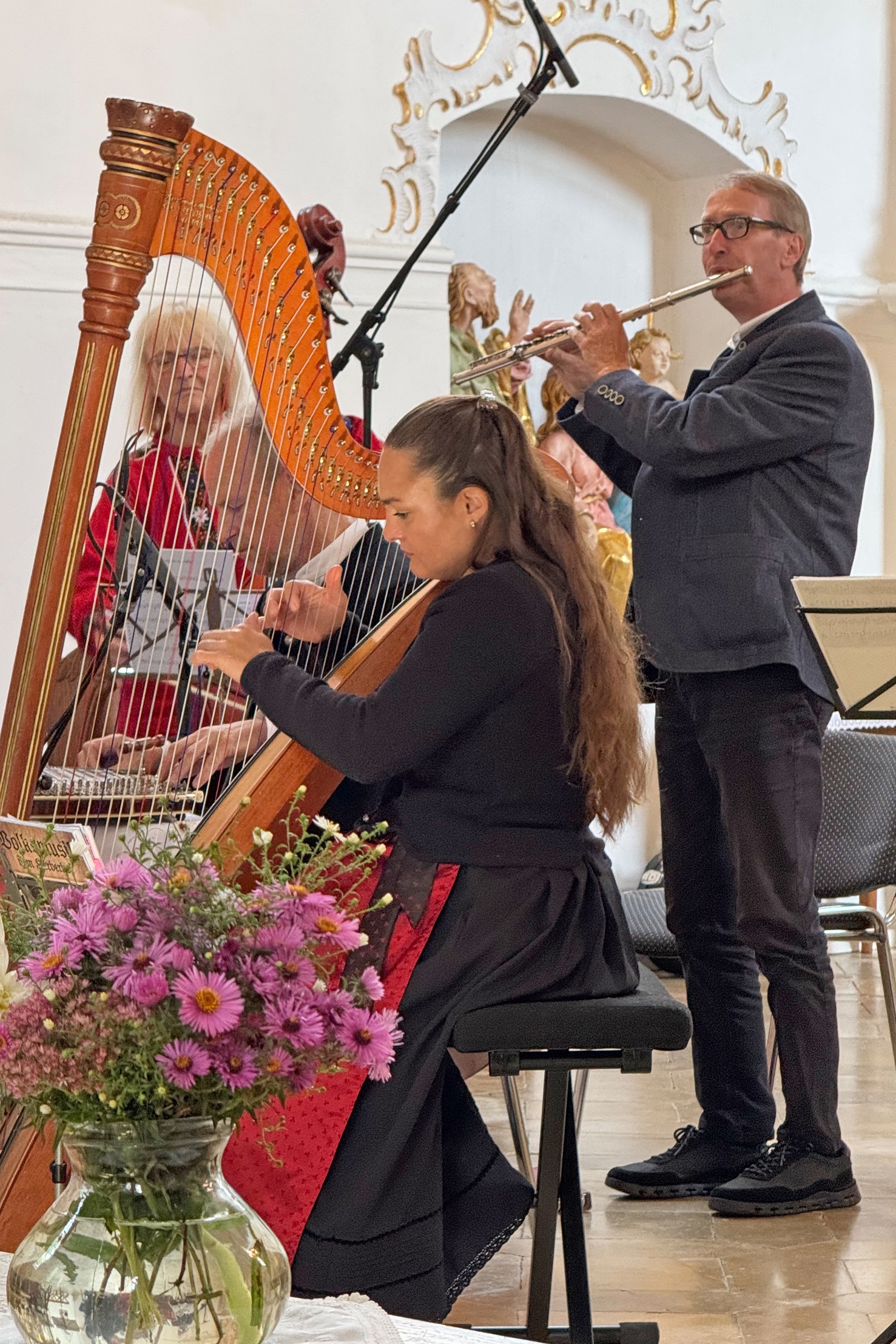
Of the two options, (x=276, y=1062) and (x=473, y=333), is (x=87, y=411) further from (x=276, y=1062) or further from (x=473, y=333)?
(x=473, y=333)

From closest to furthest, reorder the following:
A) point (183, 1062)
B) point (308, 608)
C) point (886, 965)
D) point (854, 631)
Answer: point (183, 1062), point (854, 631), point (308, 608), point (886, 965)

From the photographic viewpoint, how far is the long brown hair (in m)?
2.07

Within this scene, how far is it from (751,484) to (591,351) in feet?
1.13

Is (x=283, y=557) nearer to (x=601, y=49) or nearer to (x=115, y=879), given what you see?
(x=115, y=879)

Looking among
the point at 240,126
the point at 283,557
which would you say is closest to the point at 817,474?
the point at 283,557

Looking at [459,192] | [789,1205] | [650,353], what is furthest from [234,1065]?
[650,353]

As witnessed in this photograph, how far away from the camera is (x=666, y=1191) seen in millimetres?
2865

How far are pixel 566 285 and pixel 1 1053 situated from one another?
490 centimetres

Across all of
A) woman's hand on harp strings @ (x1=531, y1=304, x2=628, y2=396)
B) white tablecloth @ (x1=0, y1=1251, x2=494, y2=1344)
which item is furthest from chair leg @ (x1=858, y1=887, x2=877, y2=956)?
white tablecloth @ (x1=0, y1=1251, x2=494, y2=1344)

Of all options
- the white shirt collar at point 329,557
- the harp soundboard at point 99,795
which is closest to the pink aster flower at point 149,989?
the harp soundboard at point 99,795

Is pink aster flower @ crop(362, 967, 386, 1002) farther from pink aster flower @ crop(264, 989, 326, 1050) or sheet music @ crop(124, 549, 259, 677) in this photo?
sheet music @ crop(124, 549, 259, 677)

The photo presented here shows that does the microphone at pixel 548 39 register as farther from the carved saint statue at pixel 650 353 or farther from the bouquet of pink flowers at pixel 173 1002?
the bouquet of pink flowers at pixel 173 1002

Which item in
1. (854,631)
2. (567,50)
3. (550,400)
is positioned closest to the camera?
A: (854,631)

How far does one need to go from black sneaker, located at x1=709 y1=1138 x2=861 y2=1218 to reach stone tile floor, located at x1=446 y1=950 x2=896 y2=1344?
0.02 m
